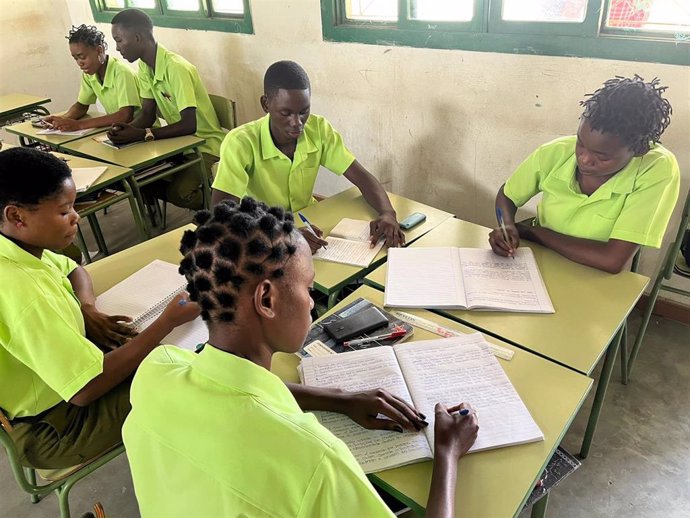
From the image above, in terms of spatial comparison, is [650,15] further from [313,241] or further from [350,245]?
[313,241]

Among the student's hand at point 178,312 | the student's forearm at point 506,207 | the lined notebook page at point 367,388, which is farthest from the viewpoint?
the student's forearm at point 506,207

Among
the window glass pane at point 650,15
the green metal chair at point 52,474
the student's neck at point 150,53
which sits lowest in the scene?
the green metal chair at point 52,474

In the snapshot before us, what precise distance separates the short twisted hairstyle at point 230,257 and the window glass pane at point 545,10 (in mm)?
1949

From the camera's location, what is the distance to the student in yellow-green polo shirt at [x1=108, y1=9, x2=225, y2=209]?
3033mm

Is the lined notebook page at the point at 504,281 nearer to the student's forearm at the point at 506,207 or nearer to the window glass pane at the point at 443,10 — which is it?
the student's forearm at the point at 506,207

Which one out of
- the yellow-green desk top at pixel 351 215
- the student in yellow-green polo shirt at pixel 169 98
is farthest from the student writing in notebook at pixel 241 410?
the student in yellow-green polo shirt at pixel 169 98

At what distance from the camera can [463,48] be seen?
7.93ft

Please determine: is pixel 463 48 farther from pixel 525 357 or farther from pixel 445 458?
pixel 445 458

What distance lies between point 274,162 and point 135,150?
114 centimetres

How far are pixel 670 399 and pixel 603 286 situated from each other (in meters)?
0.97

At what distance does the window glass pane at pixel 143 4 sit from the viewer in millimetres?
3939

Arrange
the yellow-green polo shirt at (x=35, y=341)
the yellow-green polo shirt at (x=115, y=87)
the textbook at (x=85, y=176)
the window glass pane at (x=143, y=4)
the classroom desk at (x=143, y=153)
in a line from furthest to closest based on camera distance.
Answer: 1. the window glass pane at (x=143, y=4)
2. the yellow-green polo shirt at (x=115, y=87)
3. the classroom desk at (x=143, y=153)
4. the textbook at (x=85, y=176)
5. the yellow-green polo shirt at (x=35, y=341)

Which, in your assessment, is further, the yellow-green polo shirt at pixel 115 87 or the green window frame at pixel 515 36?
the yellow-green polo shirt at pixel 115 87

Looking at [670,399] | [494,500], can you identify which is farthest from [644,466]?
[494,500]
